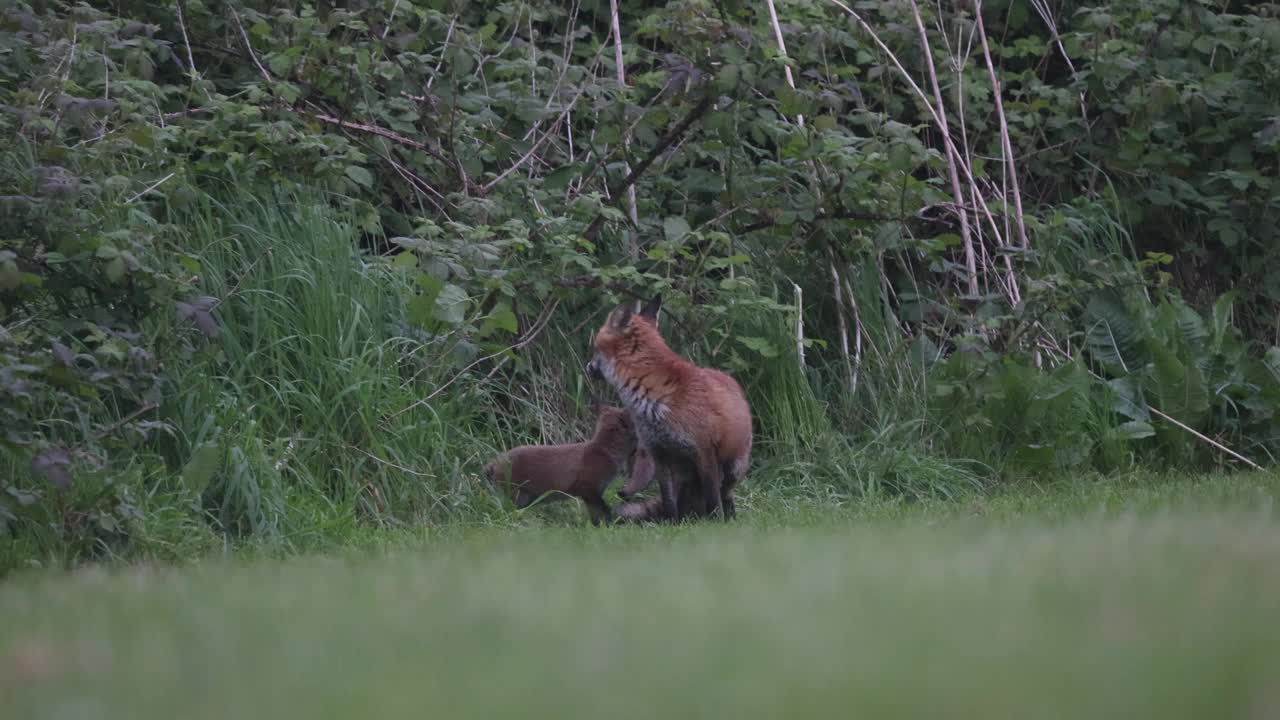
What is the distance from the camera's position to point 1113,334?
9258 millimetres

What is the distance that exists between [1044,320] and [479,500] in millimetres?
3911

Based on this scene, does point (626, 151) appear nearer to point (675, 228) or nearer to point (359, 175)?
point (675, 228)

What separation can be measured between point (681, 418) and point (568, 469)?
793 millimetres

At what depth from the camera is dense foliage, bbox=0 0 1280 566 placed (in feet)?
22.2

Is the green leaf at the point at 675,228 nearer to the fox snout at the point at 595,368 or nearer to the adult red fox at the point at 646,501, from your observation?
the fox snout at the point at 595,368

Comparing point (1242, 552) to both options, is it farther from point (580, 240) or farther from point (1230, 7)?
point (1230, 7)

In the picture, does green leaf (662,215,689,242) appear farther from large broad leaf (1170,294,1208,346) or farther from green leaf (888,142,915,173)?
large broad leaf (1170,294,1208,346)

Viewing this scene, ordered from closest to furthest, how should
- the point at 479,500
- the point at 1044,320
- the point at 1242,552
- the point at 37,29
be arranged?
the point at 1242,552
the point at 37,29
the point at 479,500
the point at 1044,320

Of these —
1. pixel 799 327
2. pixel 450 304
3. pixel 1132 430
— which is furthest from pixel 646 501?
pixel 1132 430

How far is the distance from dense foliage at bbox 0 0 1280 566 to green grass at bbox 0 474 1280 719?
2.39m

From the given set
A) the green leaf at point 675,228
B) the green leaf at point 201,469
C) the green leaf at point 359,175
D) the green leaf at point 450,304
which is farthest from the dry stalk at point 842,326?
the green leaf at point 201,469

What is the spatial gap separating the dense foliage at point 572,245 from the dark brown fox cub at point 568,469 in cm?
23

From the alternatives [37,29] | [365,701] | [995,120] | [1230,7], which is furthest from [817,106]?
[365,701]

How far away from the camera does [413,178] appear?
918cm
